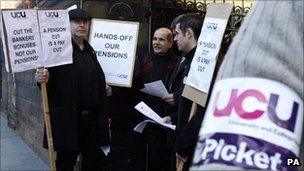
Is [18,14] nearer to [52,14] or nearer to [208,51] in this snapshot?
[52,14]

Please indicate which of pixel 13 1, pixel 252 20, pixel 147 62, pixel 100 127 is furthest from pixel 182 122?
pixel 13 1

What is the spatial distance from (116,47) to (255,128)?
14.5 ft

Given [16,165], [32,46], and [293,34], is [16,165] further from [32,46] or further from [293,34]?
[293,34]

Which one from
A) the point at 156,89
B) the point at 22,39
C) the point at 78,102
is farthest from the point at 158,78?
the point at 22,39

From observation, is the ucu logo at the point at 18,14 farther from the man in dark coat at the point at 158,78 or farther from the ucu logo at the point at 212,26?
the ucu logo at the point at 212,26

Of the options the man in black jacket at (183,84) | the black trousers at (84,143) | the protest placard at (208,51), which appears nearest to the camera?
the protest placard at (208,51)

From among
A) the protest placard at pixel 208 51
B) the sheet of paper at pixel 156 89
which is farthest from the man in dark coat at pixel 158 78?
the protest placard at pixel 208 51

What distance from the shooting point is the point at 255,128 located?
85cm

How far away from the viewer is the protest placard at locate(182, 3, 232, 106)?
3351mm

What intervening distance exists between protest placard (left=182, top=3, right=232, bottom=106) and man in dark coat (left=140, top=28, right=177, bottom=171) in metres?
1.86

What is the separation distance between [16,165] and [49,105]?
3.07 m

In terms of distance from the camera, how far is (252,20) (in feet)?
3.11

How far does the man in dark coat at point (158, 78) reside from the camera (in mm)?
5391

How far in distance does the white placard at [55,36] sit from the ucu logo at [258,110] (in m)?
3.95
